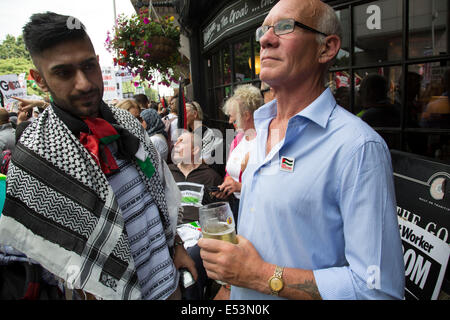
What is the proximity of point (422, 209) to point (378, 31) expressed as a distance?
1.95 meters

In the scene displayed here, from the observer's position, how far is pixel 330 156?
0.97 metres

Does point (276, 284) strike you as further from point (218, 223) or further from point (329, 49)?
point (329, 49)

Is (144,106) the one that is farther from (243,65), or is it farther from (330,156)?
(330,156)

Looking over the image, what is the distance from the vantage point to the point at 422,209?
1812 millimetres

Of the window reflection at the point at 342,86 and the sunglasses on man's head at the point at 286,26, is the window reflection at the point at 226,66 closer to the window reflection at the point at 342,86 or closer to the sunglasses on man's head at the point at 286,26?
the window reflection at the point at 342,86

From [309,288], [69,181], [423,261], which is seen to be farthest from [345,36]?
[69,181]

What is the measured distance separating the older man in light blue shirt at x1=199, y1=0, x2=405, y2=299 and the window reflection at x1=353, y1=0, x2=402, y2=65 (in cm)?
202

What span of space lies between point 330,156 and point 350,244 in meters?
0.30

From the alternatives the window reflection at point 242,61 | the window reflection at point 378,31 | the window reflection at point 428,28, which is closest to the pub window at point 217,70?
the window reflection at point 242,61

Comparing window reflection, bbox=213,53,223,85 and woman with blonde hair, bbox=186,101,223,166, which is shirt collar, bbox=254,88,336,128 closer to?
woman with blonde hair, bbox=186,101,223,166
